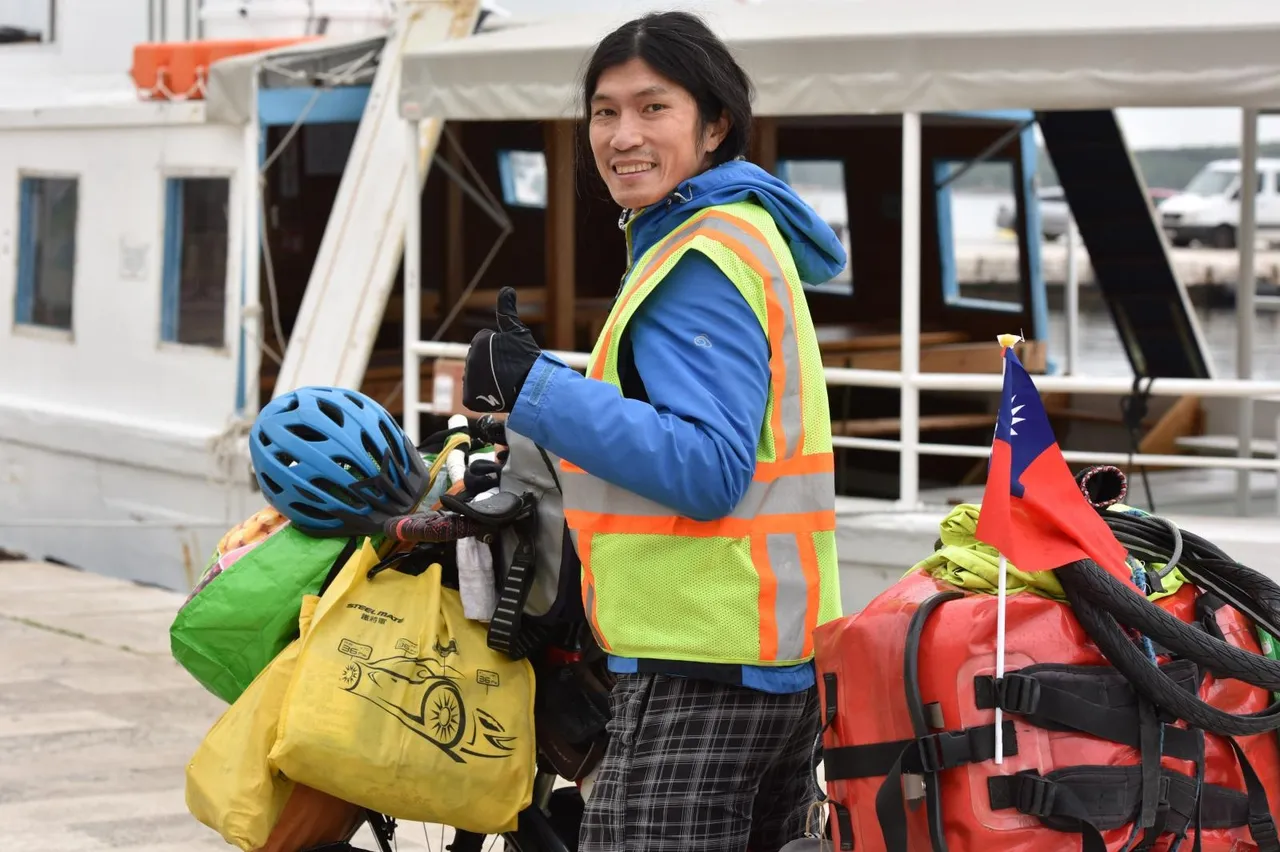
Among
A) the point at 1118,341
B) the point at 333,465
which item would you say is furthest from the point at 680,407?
the point at 1118,341

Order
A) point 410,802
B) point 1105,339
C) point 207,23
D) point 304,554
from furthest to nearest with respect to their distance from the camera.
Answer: point 1105,339
point 207,23
point 304,554
point 410,802

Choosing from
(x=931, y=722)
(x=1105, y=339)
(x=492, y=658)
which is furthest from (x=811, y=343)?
(x=1105, y=339)

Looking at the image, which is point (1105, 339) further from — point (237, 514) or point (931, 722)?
point (931, 722)

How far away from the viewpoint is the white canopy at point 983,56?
265 inches

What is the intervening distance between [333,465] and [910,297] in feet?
14.8

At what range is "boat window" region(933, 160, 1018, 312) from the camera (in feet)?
42.2

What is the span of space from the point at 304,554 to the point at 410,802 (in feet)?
1.82

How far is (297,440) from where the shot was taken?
3.40 metres

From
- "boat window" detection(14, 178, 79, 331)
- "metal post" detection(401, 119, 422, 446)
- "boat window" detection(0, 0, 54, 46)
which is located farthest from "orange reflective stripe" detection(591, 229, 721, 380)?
"boat window" detection(0, 0, 54, 46)

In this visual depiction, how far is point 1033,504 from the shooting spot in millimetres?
2324

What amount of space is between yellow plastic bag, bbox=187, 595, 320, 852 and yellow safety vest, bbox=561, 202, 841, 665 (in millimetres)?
784

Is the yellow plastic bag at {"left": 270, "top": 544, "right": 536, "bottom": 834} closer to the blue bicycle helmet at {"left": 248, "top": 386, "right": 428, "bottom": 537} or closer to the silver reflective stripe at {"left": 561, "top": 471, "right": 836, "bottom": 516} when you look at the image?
the blue bicycle helmet at {"left": 248, "top": 386, "right": 428, "bottom": 537}

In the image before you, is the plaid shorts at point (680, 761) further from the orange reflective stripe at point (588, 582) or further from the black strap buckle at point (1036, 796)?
the black strap buckle at point (1036, 796)

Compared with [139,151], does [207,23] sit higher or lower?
higher
